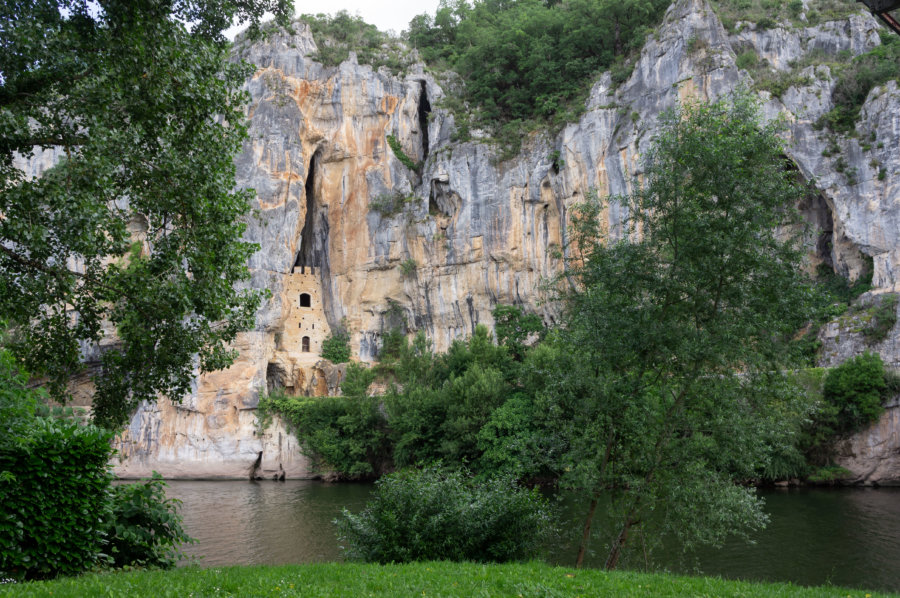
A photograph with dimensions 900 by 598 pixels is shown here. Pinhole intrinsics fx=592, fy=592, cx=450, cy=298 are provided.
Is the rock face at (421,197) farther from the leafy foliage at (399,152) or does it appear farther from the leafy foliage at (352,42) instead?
the leafy foliage at (352,42)

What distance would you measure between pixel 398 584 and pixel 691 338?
5636 millimetres

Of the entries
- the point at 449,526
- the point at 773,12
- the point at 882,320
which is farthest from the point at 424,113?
the point at 449,526

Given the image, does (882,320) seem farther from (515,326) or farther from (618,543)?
(618,543)

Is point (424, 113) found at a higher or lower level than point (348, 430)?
higher

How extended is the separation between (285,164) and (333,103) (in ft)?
19.5

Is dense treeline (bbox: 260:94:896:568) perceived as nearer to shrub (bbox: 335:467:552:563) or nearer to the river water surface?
shrub (bbox: 335:467:552:563)

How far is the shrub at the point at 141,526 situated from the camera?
6.91m

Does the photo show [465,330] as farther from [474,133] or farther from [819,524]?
[819,524]

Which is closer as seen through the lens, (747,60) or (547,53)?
(747,60)

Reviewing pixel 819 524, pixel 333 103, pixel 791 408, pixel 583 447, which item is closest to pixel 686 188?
pixel 791 408

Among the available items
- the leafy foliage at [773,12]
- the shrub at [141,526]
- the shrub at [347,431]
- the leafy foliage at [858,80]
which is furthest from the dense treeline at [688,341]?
the leafy foliage at [773,12]

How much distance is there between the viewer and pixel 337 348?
41.0 metres

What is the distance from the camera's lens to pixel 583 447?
10.3 meters

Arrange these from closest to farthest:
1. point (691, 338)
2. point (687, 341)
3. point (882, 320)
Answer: point (687, 341), point (691, 338), point (882, 320)
